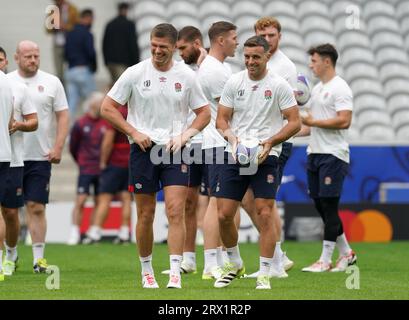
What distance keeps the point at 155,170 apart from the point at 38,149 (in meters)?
3.00

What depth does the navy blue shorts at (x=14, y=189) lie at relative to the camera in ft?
41.0

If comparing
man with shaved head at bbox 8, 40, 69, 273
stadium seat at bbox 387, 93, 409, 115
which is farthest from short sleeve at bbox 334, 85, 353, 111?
stadium seat at bbox 387, 93, 409, 115

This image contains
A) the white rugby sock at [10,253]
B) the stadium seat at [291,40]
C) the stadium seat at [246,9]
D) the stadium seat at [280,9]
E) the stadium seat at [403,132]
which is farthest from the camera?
the stadium seat at [280,9]

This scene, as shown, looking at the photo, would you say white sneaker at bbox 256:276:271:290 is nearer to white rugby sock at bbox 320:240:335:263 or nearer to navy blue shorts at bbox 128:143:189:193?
navy blue shorts at bbox 128:143:189:193

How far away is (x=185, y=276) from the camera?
1262 cm

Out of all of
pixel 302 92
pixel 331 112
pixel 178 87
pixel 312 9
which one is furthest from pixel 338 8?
pixel 178 87

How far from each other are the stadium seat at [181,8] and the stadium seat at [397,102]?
471cm

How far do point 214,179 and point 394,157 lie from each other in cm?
879

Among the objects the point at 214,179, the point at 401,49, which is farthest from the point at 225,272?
the point at 401,49

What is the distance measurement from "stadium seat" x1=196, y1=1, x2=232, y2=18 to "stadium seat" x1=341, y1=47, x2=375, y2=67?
2761mm

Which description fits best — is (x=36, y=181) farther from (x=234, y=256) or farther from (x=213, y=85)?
(x=234, y=256)

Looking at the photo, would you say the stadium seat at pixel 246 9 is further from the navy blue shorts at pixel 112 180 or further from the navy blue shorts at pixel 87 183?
the navy blue shorts at pixel 112 180

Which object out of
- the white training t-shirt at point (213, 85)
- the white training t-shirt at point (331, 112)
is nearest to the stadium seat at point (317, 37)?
the white training t-shirt at point (331, 112)

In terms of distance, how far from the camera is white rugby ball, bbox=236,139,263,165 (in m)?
10.8
